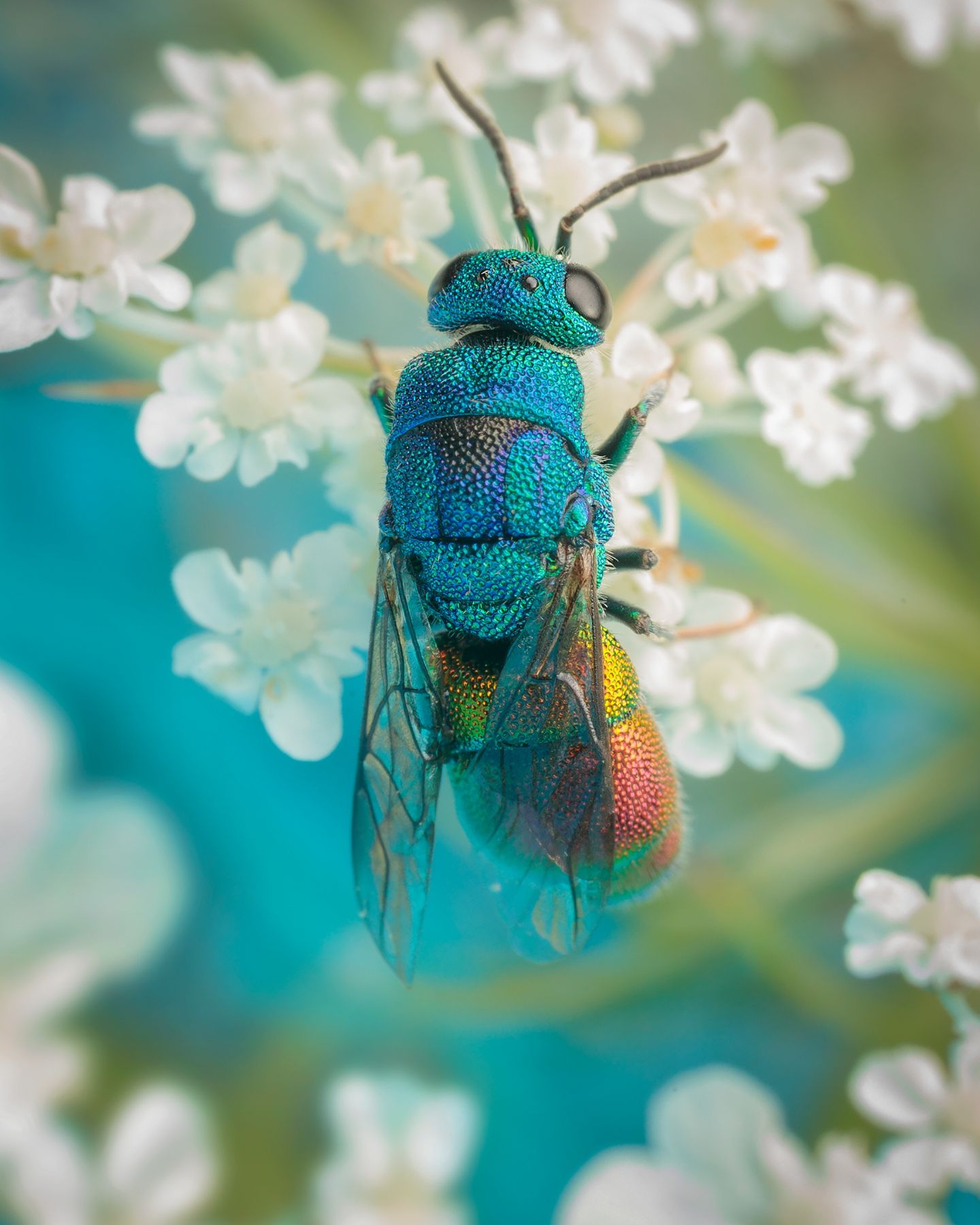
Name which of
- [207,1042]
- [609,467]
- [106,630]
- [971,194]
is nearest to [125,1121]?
[207,1042]

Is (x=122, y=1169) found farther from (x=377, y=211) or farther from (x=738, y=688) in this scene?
(x=377, y=211)

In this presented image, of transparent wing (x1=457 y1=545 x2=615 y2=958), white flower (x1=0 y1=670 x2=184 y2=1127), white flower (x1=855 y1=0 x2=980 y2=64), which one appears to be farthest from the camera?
white flower (x1=855 y1=0 x2=980 y2=64)

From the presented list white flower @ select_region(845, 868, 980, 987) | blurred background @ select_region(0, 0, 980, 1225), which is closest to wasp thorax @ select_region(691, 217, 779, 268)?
blurred background @ select_region(0, 0, 980, 1225)

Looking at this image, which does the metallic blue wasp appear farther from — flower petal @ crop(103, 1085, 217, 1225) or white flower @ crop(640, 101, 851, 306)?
flower petal @ crop(103, 1085, 217, 1225)

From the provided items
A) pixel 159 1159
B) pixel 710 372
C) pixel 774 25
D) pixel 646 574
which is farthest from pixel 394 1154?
pixel 774 25

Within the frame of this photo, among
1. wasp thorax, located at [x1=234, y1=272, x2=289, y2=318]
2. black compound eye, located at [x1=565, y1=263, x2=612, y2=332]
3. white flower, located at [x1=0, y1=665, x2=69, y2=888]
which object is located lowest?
white flower, located at [x1=0, y1=665, x2=69, y2=888]

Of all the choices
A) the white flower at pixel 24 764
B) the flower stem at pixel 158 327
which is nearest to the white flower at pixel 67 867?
the white flower at pixel 24 764

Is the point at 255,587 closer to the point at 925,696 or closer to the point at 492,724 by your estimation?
the point at 492,724


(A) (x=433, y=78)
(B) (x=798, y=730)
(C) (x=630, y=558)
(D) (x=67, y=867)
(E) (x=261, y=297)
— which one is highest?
(A) (x=433, y=78)
